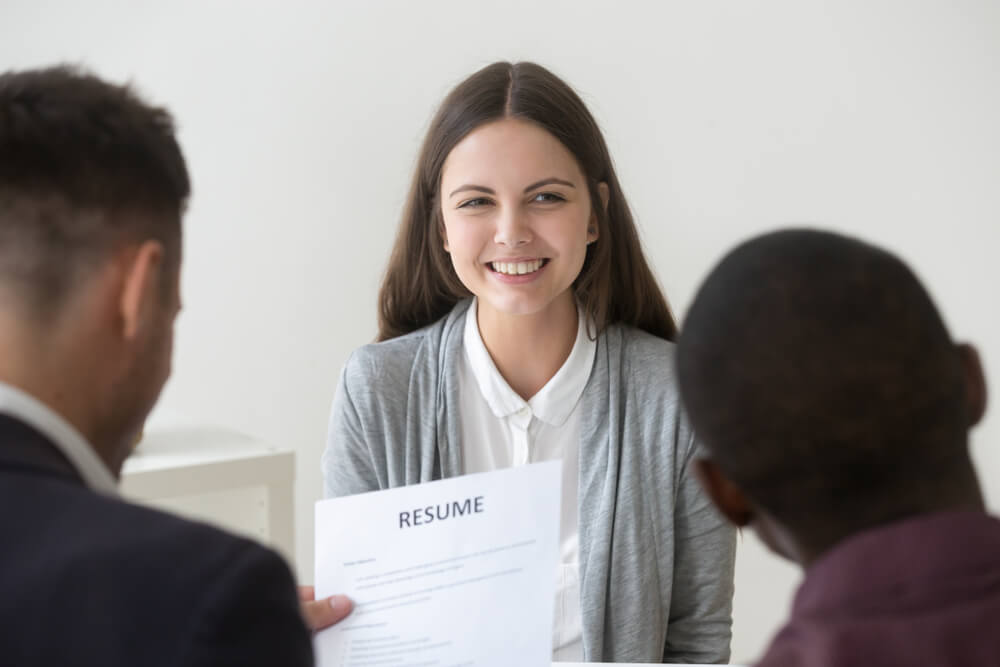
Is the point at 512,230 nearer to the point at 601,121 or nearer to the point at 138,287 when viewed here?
the point at 138,287

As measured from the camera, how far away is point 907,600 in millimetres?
652

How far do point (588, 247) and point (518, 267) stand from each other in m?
0.21

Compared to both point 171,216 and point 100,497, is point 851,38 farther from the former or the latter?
point 100,497

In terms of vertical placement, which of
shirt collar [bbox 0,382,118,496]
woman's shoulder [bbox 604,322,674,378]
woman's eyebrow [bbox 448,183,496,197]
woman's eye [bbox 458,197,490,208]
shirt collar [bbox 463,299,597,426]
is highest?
woman's eyebrow [bbox 448,183,496,197]

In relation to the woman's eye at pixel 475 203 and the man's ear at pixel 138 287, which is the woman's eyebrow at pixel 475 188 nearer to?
the woman's eye at pixel 475 203

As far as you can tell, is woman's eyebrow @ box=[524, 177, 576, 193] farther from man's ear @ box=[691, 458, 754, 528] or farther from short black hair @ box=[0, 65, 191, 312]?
man's ear @ box=[691, 458, 754, 528]

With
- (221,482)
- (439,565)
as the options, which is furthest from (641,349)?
(221,482)

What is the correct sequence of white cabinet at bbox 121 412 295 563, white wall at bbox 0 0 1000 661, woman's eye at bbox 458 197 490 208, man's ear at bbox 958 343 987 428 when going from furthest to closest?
white wall at bbox 0 0 1000 661
white cabinet at bbox 121 412 295 563
woman's eye at bbox 458 197 490 208
man's ear at bbox 958 343 987 428

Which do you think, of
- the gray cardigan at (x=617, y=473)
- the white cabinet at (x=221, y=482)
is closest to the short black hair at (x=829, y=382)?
the gray cardigan at (x=617, y=473)

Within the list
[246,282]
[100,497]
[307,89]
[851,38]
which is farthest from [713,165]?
[100,497]

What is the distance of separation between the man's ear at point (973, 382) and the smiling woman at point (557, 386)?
3.24 feet

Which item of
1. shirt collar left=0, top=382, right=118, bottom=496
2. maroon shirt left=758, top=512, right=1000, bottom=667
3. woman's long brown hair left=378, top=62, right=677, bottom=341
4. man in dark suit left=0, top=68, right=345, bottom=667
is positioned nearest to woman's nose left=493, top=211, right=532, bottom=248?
woman's long brown hair left=378, top=62, right=677, bottom=341

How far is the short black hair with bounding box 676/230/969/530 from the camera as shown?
67 cm

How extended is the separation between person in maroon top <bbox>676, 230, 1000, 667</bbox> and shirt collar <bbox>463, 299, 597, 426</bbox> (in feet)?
3.63
